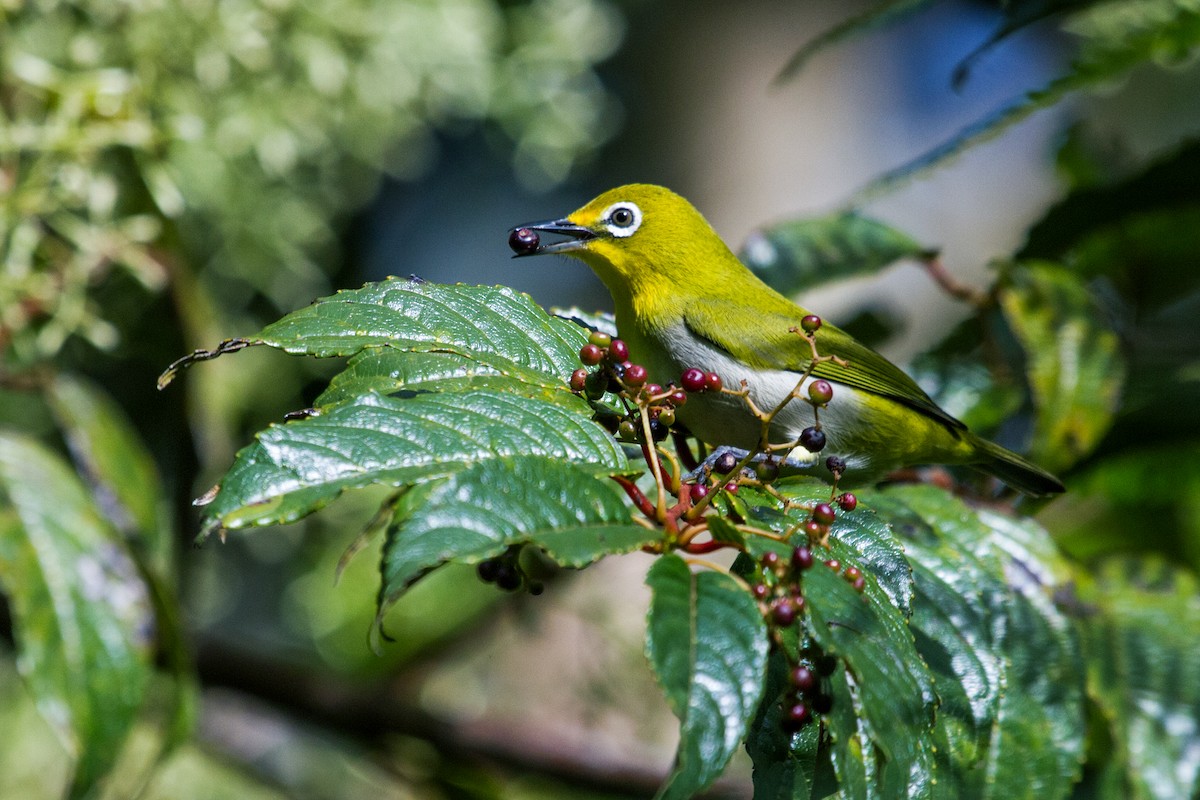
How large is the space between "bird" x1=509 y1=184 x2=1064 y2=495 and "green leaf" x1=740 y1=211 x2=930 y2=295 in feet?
0.17

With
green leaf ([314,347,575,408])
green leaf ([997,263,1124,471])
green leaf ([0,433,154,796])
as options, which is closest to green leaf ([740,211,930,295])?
green leaf ([997,263,1124,471])

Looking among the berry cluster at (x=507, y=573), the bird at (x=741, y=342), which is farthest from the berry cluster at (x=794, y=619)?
the bird at (x=741, y=342)

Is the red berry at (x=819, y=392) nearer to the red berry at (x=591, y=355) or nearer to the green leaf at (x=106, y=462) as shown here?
the red berry at (x=591, y=355)

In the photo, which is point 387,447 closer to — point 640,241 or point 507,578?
point 507,578

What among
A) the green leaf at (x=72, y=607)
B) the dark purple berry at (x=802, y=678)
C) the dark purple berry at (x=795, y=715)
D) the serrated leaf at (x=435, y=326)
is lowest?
the green leaf at (x=72, y=607)

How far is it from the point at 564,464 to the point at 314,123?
2117 mm

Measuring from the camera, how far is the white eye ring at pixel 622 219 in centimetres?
203

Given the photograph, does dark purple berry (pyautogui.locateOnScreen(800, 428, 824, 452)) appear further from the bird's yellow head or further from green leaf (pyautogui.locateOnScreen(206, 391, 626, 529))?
the bird's yellow head

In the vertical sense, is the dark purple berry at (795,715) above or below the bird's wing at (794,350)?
below

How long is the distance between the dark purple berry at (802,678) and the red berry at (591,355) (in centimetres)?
43

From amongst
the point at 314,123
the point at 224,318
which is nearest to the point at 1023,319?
the point at 314,123

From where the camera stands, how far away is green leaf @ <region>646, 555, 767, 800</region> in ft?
2.52

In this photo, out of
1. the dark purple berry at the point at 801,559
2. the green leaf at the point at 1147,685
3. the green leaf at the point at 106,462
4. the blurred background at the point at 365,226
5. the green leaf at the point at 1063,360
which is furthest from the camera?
the blurred background at the point at 365,226

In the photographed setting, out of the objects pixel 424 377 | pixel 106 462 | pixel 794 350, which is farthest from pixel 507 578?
pixel 106 462
